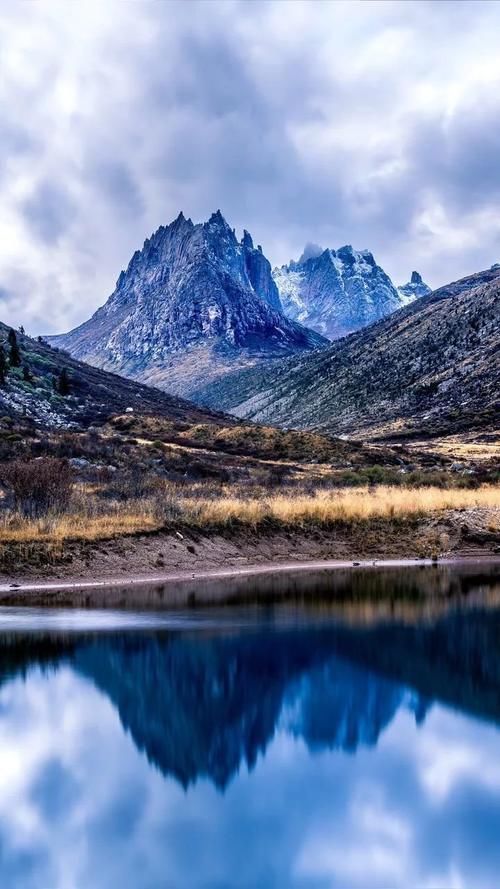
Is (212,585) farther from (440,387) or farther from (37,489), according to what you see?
(440,387)

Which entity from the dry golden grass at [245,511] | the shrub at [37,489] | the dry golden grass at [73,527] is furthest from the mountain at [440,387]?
the dry golden grass at [73,527]

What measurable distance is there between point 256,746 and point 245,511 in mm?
23413

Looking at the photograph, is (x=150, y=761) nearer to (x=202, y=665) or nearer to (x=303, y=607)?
(x=202, y=665)

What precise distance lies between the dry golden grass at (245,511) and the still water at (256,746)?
7536 mm

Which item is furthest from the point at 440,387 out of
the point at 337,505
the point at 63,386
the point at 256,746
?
the point at 256,746

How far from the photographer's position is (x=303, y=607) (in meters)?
29.9

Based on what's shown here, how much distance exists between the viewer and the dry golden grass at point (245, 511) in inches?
1361

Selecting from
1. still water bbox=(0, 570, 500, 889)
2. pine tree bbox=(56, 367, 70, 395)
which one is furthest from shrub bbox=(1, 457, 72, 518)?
pine tree bbox=(56, 367, 70, 395)

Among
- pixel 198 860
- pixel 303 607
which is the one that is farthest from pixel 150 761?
pixel 303 607

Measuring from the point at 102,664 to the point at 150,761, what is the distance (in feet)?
19.4

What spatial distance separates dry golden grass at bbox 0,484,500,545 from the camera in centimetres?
3456

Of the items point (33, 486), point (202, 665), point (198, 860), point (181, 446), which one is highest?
point (181, 446)

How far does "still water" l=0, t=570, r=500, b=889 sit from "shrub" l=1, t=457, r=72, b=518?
31.0 ft

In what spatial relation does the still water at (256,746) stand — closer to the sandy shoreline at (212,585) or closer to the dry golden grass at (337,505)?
the sandy shoreline at (212,585)
